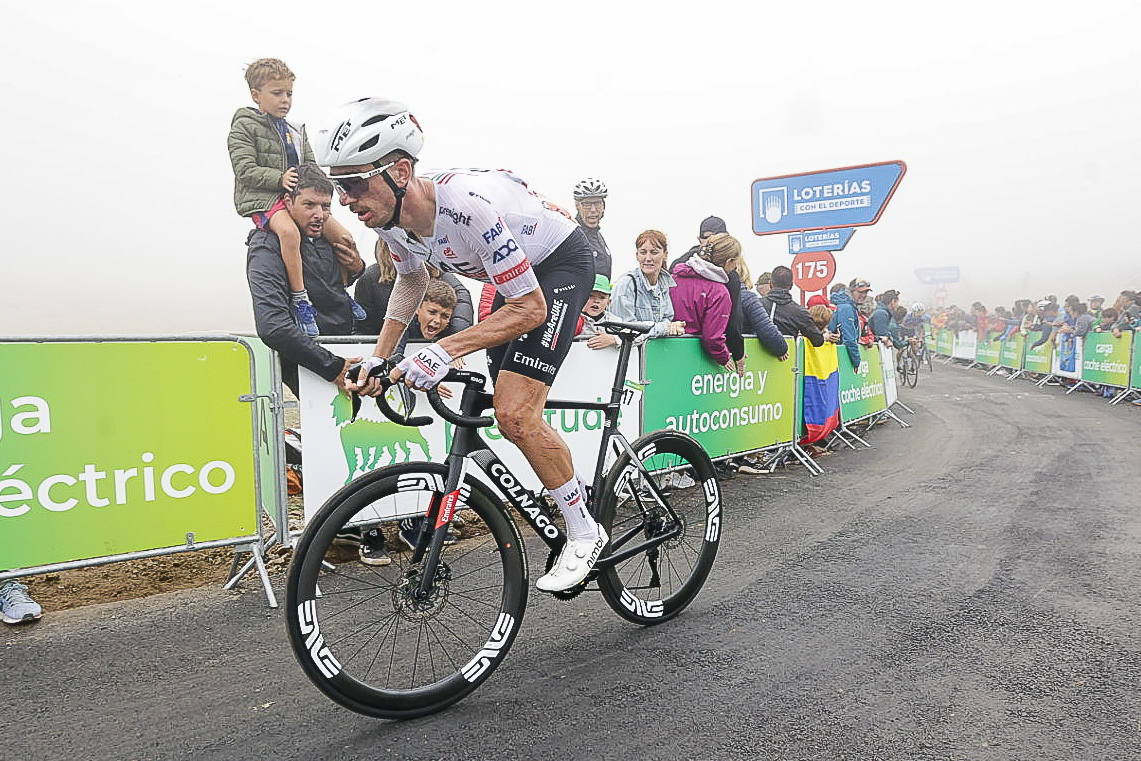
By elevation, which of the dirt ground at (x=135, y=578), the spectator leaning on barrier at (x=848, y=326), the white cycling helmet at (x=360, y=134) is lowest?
the dirt ground at (x=135, y=578)

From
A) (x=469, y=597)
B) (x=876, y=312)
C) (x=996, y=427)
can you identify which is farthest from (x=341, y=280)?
(x=876, y=312)

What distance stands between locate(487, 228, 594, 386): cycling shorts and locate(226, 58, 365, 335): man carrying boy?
225 cm

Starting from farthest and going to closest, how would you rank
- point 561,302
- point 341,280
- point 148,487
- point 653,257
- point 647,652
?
point 653,257 → point 341,280 → point 148,487 → point 647,652 → point 561,302

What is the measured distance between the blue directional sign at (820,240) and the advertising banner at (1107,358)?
22.5 feet

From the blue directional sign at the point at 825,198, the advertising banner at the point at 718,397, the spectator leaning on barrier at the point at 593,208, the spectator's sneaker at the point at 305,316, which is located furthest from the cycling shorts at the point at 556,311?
the blue directional sign at the point at 825,198

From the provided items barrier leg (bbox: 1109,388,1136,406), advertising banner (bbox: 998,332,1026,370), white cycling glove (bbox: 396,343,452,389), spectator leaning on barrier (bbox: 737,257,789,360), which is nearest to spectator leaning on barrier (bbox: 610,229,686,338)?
spectator leaning on barrier (bbox: 737,257,789,360)

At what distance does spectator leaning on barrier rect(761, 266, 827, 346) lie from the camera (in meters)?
8.58

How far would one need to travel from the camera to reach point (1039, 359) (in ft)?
68.4

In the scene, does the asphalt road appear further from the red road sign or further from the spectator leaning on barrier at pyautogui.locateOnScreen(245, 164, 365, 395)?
the red road sign

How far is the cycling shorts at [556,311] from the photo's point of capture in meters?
3.04

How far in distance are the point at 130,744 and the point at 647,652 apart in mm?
1962

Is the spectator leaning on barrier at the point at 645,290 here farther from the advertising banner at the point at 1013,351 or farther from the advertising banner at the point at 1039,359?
the advertising banner at the point at 1013,351

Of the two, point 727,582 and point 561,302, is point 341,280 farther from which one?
point 727,582

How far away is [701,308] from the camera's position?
6.98m
